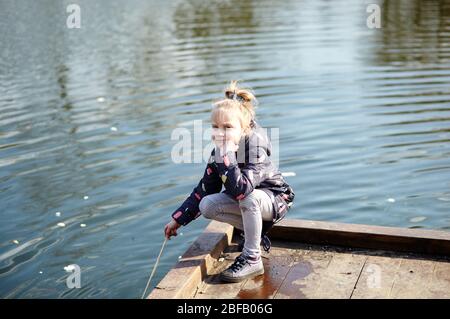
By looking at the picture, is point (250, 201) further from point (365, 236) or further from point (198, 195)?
point (365, 236)

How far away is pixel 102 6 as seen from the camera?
92.6ft

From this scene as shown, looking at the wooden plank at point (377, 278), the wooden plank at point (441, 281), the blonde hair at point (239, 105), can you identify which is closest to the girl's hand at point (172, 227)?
the blonde hair at point (239, 105)

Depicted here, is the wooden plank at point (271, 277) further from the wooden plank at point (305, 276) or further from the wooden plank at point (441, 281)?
the wooden plank at point (441, 281)

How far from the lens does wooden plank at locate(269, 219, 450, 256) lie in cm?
513

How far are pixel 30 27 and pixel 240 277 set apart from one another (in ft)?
63.5

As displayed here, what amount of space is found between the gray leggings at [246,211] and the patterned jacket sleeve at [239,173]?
0.30 feet

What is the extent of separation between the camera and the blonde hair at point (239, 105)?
491 cm

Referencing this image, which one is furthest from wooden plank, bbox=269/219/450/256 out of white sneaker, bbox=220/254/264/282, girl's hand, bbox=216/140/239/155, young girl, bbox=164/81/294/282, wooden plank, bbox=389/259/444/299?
girl's hand, bbox=216/140/239/155

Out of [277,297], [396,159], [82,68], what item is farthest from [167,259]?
[82,68]

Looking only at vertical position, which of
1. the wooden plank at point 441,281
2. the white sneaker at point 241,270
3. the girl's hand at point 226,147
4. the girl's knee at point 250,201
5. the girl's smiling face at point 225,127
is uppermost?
the girl's smiling face at point 225,127

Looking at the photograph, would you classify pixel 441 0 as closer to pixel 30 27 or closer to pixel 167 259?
pixel 30 27

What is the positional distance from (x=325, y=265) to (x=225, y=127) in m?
1.29

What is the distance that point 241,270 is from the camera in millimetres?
4875

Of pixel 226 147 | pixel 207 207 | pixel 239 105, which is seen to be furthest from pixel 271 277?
pixel 239 105
